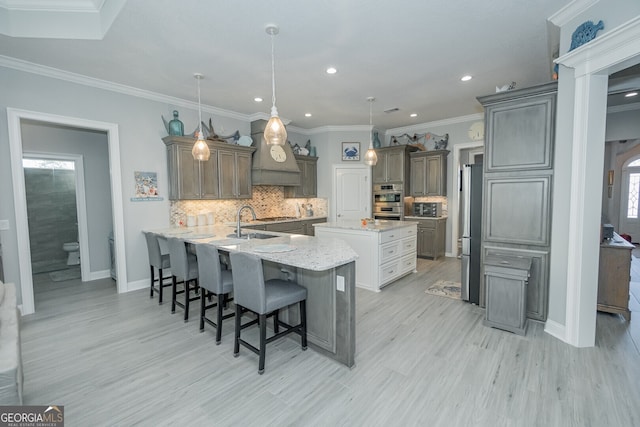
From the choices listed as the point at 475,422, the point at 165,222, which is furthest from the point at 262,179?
the point at 475,422

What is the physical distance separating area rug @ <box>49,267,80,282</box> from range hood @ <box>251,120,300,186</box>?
11.7ft

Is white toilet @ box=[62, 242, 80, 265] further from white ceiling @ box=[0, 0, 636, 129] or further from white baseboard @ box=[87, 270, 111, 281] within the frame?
white ceiling @ box=[0, 0, 636, 129]

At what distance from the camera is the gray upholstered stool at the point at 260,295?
222cm

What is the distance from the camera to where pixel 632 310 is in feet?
11.1

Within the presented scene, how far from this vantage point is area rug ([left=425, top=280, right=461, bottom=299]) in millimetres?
4004

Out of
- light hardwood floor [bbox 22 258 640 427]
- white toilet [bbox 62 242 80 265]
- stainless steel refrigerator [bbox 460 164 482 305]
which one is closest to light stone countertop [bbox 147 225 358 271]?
light hardwood floor [bbox 22 258 640 427]

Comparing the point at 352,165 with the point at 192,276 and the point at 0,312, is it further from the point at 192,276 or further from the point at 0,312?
the point at 0,312

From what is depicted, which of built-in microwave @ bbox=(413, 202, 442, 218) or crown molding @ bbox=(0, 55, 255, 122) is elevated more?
crown molding @ bbox=(0, 55, 255, 122)

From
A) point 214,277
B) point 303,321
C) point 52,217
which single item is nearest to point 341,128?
point 214,277

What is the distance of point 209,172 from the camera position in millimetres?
4895

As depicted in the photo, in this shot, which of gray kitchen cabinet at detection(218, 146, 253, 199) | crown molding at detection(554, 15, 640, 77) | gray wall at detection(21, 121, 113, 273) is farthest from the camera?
gray kitchen cabinet at detection(218, 146, 253, 199)

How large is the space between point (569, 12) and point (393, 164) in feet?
13.6

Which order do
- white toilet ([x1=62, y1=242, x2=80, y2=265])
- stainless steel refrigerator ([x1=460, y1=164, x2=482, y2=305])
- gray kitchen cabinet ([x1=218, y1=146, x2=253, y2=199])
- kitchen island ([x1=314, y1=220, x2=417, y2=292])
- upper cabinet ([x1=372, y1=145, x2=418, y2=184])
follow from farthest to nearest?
upper cabinet ([x1=372, y1=145, x2=418, y2=184]) → white toilet ([x1=62, y1=242, x2=80, y2=265]) → gray kitchen cabinet ([x1=218, y1=146, x2=253, y2=199]) → kitchen island ([x1=314, y1=220, x2=417, y2=292]) → stainless steel refrigerator ([x1=460, y1=164, x2=482, y2=305])

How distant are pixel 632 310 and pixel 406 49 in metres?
4.03
